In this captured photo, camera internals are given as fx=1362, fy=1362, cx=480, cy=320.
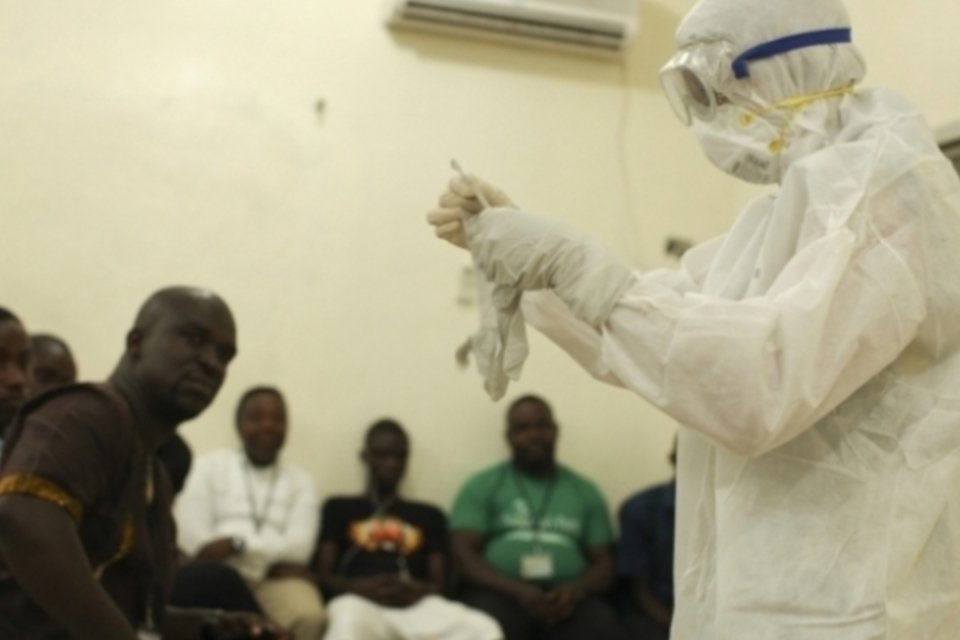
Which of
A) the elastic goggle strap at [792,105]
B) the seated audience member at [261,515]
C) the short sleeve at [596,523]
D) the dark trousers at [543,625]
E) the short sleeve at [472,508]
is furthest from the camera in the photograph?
the short sleeve at [596,523]

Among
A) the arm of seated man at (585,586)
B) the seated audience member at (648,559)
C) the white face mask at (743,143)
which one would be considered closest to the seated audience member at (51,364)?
the arm of seated man at (585,586)

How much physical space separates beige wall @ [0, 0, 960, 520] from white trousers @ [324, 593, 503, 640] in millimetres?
742

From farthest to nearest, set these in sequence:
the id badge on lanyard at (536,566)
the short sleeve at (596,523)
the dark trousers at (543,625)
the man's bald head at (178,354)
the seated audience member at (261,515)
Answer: the short sleeve at (596,523) → the id badge on lanyard at (536,566) → the dark trousers at (543,625) → the seated audience member at (261,515) → the man's bald head at (178,354)

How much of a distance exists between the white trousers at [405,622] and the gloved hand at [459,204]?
2811 millimetres

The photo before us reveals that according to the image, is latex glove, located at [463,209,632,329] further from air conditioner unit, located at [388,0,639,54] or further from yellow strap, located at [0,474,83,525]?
air conditioner unit, located at [388,0,639,54]

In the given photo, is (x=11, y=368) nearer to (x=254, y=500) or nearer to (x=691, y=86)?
(x=254, y=500)

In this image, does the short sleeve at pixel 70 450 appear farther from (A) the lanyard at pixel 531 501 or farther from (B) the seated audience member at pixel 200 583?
(A) the lanyard at pixel 531 501

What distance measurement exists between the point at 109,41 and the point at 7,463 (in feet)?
11.8

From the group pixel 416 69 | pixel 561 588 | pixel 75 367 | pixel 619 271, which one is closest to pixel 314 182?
pixel 416 69

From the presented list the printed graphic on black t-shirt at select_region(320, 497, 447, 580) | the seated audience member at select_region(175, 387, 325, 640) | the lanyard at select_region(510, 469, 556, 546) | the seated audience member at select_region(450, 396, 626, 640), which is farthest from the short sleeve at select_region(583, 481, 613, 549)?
the seated audience member at select_region(175, 387, 325, 640)

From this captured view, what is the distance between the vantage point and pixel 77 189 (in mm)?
5336

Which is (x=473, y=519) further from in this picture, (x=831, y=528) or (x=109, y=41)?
(x=831, y=528)

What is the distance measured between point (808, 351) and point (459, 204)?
63 cm

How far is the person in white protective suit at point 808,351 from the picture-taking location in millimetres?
1711
